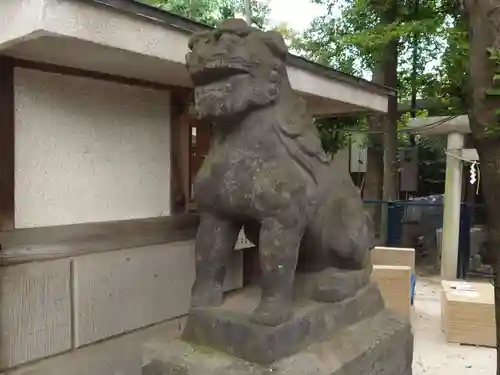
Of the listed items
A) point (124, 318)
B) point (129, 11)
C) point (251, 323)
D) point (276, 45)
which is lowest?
point (124, 318)

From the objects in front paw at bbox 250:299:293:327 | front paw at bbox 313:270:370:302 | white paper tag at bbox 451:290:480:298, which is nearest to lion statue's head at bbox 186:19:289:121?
front paw at bbox 250:299:293:327

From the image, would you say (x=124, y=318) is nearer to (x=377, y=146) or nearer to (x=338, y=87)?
(x=338, y=87)

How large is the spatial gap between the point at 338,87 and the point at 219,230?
1.85 meters

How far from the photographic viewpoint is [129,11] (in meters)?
1.98

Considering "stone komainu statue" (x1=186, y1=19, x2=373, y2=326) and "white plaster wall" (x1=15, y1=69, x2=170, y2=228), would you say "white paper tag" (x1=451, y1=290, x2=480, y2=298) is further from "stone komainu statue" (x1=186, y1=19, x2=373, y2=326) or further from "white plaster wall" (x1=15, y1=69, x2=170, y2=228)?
"stone komainu statue" (x1=186, y1=19, x2=373, y2=326)

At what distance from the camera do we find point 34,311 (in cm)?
237

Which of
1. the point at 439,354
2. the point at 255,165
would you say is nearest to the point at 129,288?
the point at 255,165

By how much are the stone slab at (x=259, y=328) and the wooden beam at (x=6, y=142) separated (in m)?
0.97

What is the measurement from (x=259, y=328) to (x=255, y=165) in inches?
21.6

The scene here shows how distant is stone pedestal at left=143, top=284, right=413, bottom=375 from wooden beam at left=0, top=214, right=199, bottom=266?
2.53ft

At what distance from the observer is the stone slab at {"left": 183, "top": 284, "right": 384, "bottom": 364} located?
5.71 ft

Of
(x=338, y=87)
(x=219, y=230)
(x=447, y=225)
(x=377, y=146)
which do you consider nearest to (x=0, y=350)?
(x=219, y=230)

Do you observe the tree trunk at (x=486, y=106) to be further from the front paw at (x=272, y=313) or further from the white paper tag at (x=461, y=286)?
the white paper tag at (x=461, y=286)

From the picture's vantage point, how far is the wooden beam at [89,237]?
2292 millimetres
